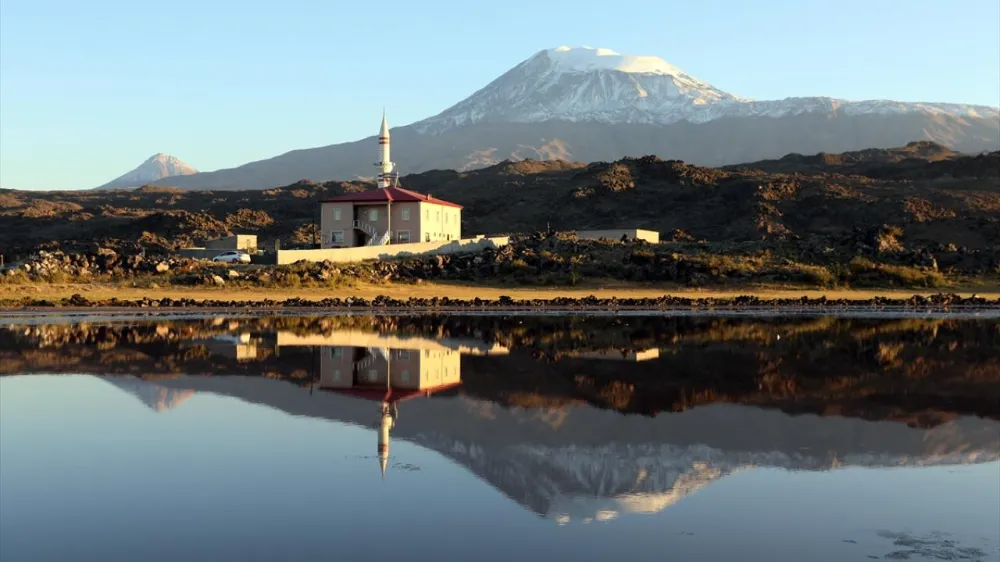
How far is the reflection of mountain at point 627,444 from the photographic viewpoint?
1233cm

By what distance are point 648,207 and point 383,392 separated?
99178mm

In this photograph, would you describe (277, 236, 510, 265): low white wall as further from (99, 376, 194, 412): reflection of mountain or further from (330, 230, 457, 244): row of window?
(99, 376, 194, 412): reflection of mountain

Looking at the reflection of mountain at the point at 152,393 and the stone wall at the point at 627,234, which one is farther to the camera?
the stone wall at the point at 627,234

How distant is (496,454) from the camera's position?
47.0 ft

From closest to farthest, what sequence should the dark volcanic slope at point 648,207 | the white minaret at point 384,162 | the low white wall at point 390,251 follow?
the low white wall at point 390,251, the white minaret at point 384,162, the dark volcanic slope at point 648,207

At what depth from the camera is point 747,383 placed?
71.1 feet

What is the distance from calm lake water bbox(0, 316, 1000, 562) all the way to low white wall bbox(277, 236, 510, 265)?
31291 millimetres

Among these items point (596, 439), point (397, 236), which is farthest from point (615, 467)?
point (397, 236)

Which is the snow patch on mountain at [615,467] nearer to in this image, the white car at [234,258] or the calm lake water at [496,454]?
the calm lake water at [496,454]

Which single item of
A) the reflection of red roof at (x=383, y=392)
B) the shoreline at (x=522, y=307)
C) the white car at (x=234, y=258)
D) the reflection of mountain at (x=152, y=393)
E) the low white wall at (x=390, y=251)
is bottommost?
the shoreline at (x=522, y=307)

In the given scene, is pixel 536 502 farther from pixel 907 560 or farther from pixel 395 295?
pixel 395 295

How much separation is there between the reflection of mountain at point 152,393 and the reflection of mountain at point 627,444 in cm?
150

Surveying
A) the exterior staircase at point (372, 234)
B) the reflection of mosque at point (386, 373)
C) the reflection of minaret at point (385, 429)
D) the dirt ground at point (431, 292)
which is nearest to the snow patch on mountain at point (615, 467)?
the reflection of minaret at point (385, 429)

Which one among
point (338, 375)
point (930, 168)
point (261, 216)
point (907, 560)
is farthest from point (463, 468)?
point (930, 168)
